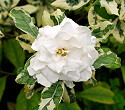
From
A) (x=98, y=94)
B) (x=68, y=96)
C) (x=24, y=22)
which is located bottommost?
(x=98, y=94)

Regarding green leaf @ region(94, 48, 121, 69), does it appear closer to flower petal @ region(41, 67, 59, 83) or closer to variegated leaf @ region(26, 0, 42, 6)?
flower petal @ region(41, 67, 59, 83)

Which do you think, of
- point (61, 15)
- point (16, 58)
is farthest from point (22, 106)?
point (61, 15)

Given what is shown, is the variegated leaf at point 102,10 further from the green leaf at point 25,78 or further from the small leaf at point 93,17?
the green leaf at point 25,78

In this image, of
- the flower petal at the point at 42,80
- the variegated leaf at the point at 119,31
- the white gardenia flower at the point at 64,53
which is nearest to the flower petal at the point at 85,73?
the white gardenia flower at the point at 64,53

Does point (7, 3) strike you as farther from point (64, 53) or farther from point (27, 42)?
point (64, 53)

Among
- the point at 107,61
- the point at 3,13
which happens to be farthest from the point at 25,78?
the point at 3,13

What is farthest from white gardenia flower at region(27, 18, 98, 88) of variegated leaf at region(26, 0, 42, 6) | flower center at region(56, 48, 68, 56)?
variegated leaf at region(26, 0, 42, 6)
